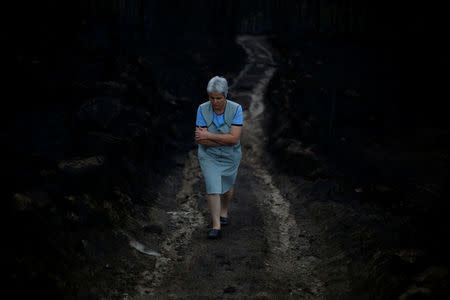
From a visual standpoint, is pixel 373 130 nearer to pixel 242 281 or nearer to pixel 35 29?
pixel 242 281

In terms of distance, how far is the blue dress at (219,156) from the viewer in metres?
5.52

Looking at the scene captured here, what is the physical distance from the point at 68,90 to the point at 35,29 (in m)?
1.77

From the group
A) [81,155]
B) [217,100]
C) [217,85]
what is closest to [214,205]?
[217,100]

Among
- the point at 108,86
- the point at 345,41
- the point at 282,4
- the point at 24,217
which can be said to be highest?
the point at 282,4

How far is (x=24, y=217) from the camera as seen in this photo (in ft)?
14.7

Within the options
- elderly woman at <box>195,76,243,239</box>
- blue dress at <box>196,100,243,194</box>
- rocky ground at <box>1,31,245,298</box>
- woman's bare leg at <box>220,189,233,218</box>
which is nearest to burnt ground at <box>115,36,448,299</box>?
woman's bare leg at <box>220,189,233,218</box>

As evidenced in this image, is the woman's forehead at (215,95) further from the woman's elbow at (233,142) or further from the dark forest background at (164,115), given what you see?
the dark forest background at (164,115)

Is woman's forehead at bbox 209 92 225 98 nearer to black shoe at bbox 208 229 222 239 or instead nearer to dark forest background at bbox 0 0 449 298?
black shoe at bbox 208 229 222 239

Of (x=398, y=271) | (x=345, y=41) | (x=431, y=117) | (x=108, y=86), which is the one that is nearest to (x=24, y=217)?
(x=398, y=271)

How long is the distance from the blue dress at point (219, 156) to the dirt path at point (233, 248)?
79 cm

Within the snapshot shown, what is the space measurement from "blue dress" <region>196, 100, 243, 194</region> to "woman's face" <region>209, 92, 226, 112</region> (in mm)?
110

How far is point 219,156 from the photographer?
5668 mm

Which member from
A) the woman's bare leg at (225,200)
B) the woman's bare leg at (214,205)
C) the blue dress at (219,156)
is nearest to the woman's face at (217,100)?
the blue dress at (219,156)

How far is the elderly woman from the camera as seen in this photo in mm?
5441
